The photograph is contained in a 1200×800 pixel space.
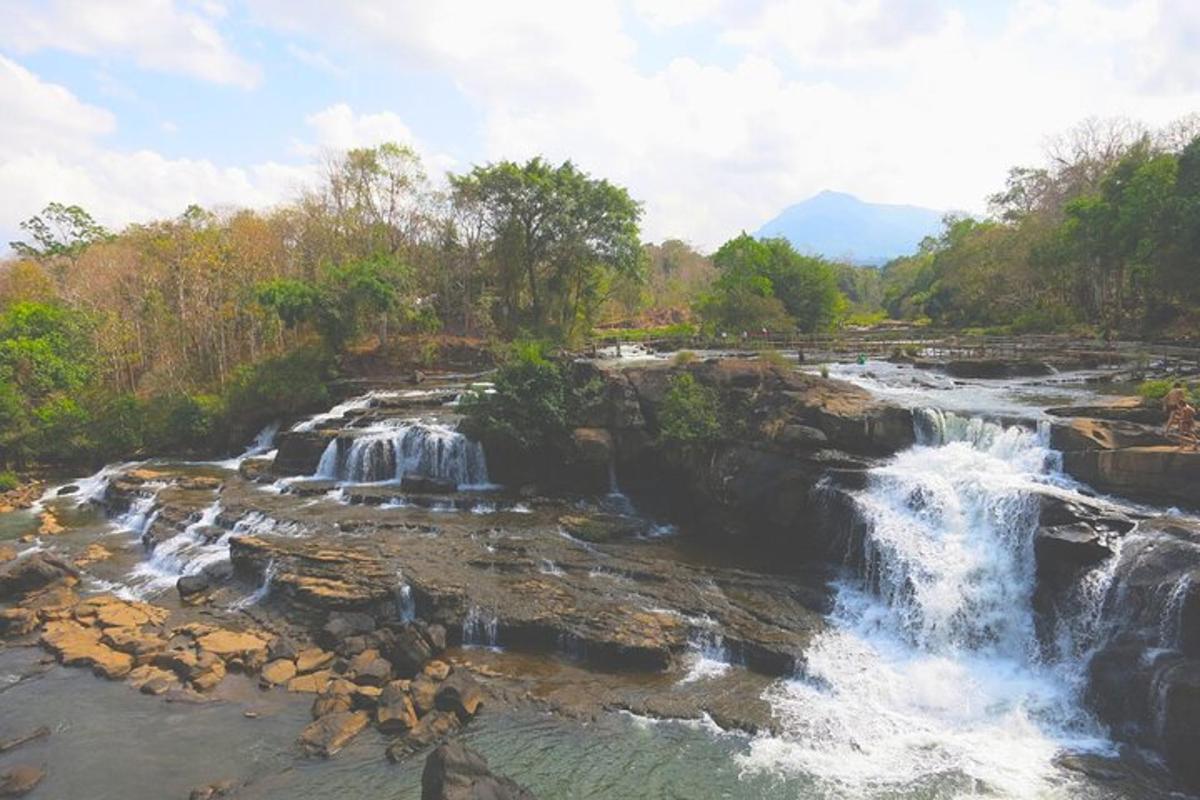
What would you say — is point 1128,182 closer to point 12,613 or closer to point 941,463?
point 941,463

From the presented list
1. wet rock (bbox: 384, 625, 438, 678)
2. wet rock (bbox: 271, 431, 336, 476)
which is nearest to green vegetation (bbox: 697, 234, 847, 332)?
wet rock (bbox: 271, 431, 336, 476)

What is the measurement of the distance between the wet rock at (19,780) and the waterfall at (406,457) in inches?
517

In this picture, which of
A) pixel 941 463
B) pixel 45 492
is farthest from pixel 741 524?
pixel 45 492

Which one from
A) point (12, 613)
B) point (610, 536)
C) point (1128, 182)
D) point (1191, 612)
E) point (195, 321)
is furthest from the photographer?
point (195, 321)

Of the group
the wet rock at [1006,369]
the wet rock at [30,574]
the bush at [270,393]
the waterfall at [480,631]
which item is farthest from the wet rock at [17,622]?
the wet rock at [1006,369]

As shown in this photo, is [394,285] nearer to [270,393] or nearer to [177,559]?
[270,393]

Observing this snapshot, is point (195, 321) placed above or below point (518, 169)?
below

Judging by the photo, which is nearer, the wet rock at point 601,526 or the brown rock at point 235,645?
the brown rock at point 235,645

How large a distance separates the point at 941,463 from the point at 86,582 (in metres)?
21.1

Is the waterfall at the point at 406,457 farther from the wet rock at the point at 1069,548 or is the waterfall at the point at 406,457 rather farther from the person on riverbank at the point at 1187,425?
the person on riverbank at the point at 1187,425

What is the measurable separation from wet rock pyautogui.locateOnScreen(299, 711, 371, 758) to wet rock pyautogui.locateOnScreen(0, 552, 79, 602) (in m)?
10.3

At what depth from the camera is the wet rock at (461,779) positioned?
29.1ft

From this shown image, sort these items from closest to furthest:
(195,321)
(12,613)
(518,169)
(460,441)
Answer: (12,613), (460,441), (195,321), (518,169)

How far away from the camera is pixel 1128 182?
104 ft
